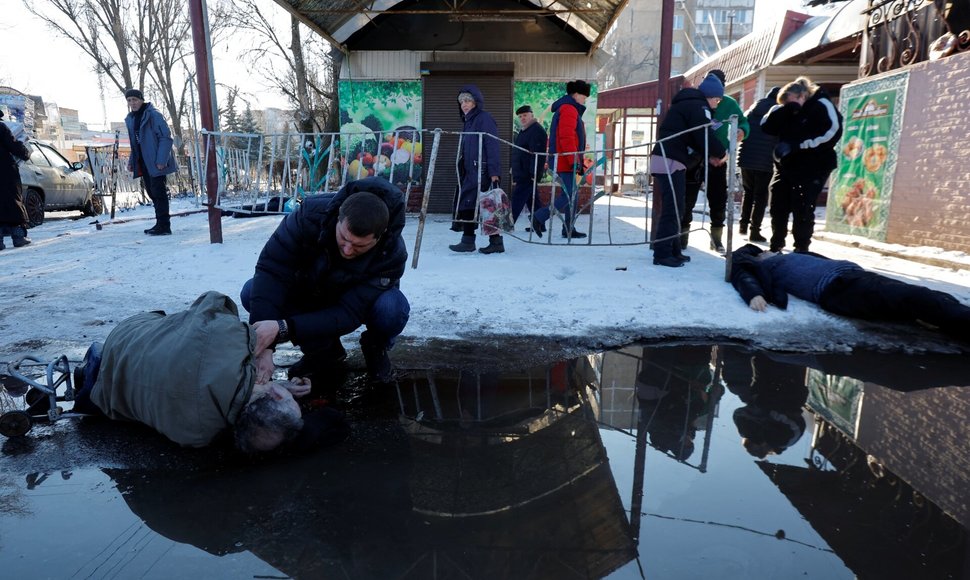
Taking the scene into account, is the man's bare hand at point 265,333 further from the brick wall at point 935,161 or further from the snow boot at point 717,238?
the brick wall at point 935,161

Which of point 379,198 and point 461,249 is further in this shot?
point 461,249

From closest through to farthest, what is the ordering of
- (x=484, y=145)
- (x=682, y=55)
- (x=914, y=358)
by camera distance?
(x=914, y=358), (x=484, y=145), (x=682, y=55)

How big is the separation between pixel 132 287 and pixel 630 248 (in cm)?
469

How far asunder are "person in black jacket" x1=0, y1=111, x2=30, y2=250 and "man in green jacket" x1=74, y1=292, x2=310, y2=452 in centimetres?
609

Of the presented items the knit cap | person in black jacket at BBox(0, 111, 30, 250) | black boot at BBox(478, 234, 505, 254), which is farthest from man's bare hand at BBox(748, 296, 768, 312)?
person in black jacket at BBox(0, 111, 30, 250)

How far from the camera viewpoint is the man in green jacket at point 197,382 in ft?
6.89

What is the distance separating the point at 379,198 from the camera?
2.58m

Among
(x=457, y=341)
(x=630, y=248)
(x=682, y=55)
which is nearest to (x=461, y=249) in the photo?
(x=630, y=248)

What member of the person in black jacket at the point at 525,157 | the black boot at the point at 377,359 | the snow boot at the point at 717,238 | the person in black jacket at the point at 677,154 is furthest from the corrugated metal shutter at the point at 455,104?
the black boot at the point at 377,359

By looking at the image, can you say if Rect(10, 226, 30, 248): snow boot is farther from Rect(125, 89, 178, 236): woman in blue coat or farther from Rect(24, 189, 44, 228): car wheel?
Rect(24, 189, 44, 228): car wheel

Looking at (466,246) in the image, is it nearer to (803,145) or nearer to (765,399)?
(803,145)

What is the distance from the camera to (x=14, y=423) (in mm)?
2311

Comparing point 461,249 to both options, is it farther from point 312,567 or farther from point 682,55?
point 682,55

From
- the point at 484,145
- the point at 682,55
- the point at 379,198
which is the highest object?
the point at 682,55
